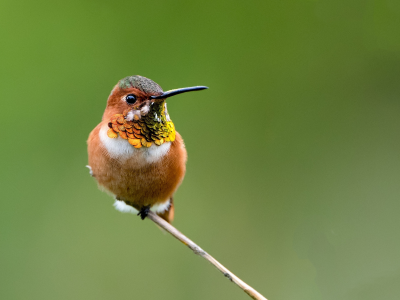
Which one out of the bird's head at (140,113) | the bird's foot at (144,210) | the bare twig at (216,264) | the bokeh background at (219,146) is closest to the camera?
the bare twig at (216,264)

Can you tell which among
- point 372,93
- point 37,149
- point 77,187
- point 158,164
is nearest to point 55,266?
point 77,187

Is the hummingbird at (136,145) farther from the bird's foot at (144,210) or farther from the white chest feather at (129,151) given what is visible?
the bird's foot at (144,210)

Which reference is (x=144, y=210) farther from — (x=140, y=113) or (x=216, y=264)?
(x=216, y=264)

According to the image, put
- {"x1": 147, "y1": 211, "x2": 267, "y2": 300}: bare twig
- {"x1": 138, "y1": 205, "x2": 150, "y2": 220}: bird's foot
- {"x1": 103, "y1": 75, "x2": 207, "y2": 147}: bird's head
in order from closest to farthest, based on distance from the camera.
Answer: {"x1": 147, "y1": 211, "x2": 267, "y2": 300}: bare twig < {"x1": 103, "y1": 75, "x2": 207, "y2": 147}: bird's head < {"x1": 138, "y1": 205, "x2": 150, "y2": 220}: bird's foot

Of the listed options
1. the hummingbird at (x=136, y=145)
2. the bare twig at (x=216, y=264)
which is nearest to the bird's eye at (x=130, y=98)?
the hummingbird at (x=136, y=145)

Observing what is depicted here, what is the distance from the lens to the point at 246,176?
3768 millimetres

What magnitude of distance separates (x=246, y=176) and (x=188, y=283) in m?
1.03

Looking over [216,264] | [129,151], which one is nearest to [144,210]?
[129,151]

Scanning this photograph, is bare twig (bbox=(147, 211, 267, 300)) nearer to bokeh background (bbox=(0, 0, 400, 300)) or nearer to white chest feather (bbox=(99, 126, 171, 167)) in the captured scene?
white chest feather (bbox=(99, 126, 171, 167))

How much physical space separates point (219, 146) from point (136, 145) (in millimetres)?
2083

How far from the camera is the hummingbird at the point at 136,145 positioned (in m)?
1.79

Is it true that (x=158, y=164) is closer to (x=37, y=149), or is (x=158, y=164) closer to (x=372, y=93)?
(x=37, y=149)

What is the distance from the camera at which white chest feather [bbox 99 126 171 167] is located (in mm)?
1825

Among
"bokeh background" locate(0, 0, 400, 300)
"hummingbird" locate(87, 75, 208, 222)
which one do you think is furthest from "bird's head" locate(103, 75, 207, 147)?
"bokeh background" locate(0, 0, 400, 300)
